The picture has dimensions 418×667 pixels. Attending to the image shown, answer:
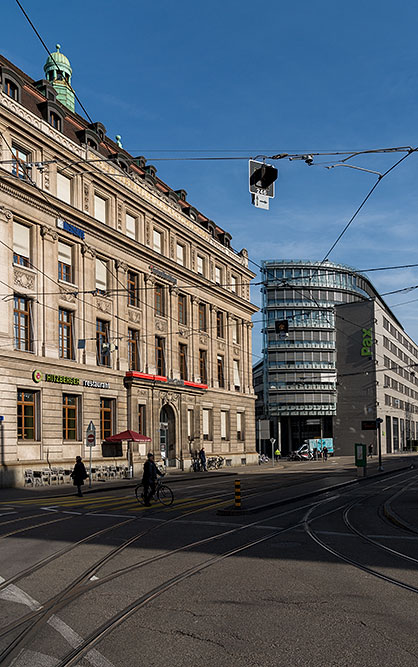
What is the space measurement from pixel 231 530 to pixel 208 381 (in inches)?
1493

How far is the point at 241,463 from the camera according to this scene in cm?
5738

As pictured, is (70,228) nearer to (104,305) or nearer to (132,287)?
(104,305)

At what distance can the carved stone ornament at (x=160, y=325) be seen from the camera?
4594cm

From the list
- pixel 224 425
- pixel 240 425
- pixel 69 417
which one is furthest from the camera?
pixel 240 425

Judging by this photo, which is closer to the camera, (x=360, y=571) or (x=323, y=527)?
(x=360, y=571)

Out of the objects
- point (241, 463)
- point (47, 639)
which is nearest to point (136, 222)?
point (241, 463)

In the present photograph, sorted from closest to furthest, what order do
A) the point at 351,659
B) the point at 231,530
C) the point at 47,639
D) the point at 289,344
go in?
the point at 351,659, the point at 47,639, the point at 231,530, the point at 289,344

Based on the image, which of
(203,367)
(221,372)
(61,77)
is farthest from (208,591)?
(61,77)

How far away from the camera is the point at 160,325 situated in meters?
46.4

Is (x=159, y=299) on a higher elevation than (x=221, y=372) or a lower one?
higher

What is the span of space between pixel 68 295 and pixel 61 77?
22.5 metres

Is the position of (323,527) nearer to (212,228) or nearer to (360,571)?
(360,571)

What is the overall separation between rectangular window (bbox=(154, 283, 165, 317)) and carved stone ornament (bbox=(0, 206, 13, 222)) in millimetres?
14950

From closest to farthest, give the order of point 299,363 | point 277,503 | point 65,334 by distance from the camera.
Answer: point 277,503 → point 65,334 → point 299,363
